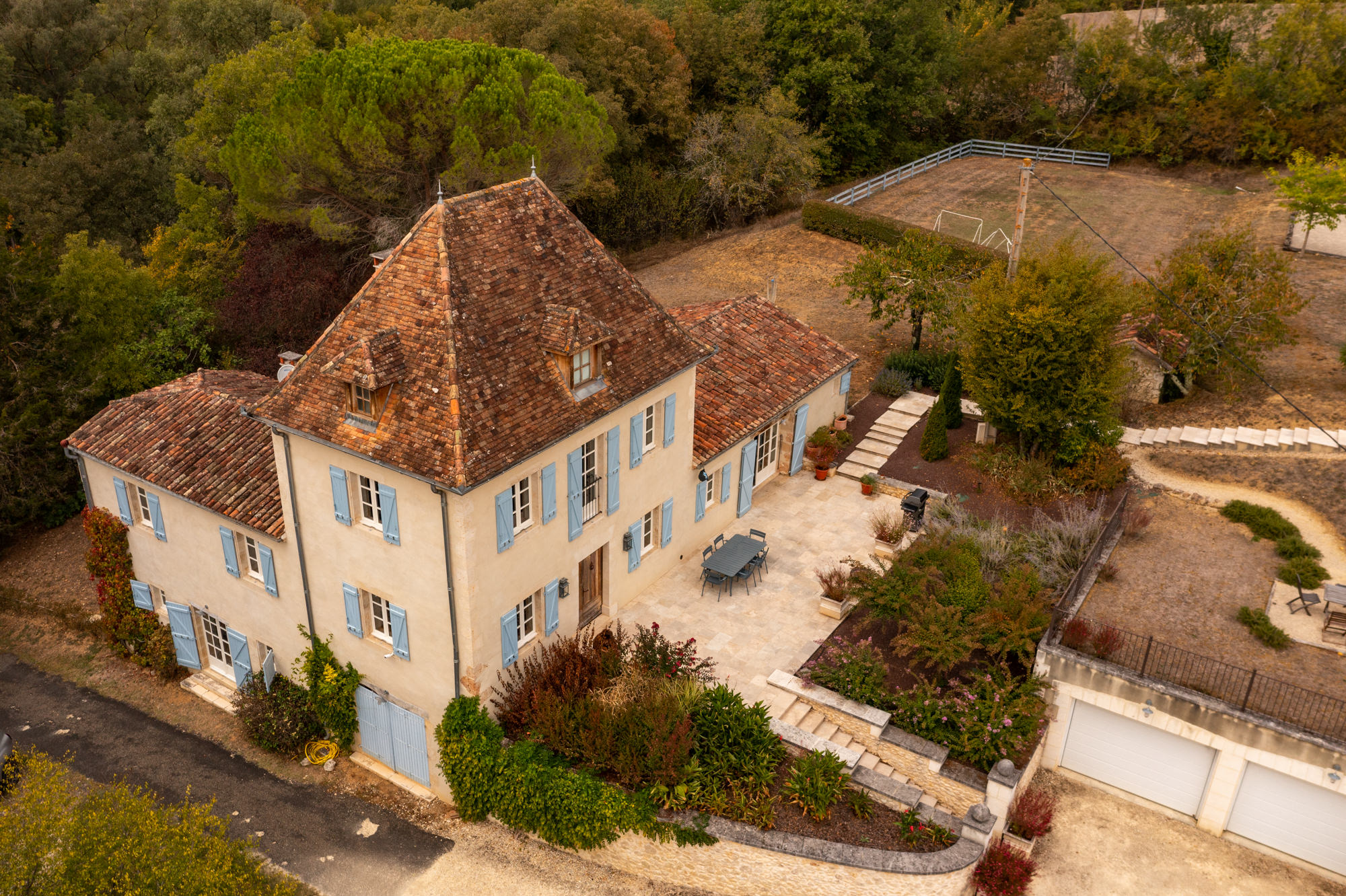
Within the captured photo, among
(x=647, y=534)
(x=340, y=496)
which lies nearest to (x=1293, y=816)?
(x=647, y=534)

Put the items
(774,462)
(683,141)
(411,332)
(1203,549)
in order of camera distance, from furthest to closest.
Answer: (683,141), (774,462), (1203,549), (411,332)

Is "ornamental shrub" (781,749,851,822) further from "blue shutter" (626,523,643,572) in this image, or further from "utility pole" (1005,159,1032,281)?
"utility pole" (1005,159,1032,281)

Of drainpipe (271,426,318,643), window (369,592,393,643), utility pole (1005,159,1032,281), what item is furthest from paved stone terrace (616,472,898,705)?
utility pole (1005,159,1032,281)

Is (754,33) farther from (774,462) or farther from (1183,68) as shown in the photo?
(774,462)

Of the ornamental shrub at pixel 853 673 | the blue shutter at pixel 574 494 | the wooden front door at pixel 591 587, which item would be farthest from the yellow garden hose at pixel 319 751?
the ornamental shrub at pixel 853 673

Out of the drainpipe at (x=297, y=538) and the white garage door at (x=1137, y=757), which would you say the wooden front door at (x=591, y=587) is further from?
the white garage door at (x=1137, y=757)

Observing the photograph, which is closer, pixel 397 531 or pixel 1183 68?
pixel 397 531

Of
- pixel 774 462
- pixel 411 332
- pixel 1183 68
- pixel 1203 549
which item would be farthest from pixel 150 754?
pixel 1183 68

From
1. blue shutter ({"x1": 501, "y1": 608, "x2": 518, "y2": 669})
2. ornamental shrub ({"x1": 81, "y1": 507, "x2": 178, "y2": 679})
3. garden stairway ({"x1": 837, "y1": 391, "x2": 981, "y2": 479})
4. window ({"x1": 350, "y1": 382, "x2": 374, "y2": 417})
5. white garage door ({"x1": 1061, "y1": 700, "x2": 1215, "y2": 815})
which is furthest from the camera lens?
garden stairway ({"x1": 837, "y1": 391, "x2": 981, "y2": 479})
